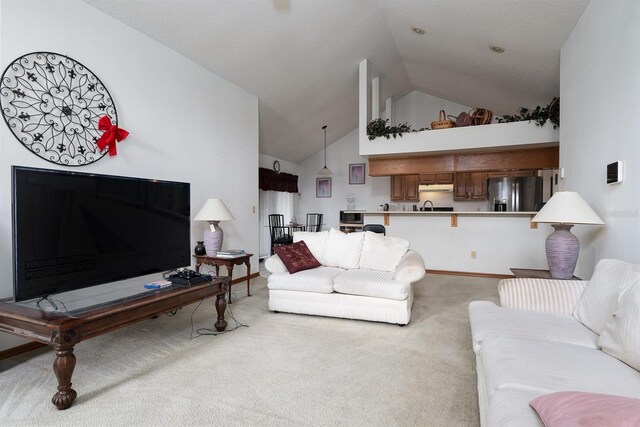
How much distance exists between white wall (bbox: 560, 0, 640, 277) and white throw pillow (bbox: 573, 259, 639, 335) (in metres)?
0.41

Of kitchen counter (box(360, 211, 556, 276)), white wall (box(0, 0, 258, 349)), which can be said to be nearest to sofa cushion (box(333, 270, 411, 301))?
white wall (box(0, 0, 258, 349))

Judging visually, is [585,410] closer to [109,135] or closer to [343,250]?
[343,250]

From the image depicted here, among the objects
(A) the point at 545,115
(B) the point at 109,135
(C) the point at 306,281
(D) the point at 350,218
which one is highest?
Answer: (A) the point at 545,115

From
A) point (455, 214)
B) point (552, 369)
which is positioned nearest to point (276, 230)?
point (455, 214)

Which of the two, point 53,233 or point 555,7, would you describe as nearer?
point 53,233

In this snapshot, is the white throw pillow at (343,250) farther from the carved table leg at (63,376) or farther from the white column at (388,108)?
the white column at (388,108)

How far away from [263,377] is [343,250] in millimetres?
1854

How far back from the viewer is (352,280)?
10.6 feet

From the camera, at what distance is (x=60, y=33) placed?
9.18 ft

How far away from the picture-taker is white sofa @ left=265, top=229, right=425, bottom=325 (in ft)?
10.2

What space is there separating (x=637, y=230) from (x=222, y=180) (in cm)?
418

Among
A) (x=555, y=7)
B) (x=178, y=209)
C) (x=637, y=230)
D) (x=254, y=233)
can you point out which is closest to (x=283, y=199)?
(x=254, y=233)

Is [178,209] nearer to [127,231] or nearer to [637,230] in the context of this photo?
[127,231]

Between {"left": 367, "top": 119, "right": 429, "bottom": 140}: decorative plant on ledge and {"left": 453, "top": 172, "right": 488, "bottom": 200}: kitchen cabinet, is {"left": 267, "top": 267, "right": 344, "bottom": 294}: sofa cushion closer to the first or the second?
{"left": 367, "top": 119, "right": 429, "bottom": 140}: decorative plant on ledge
